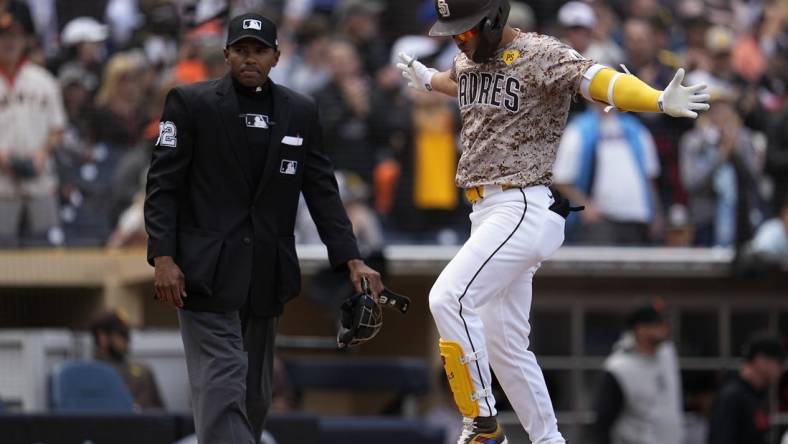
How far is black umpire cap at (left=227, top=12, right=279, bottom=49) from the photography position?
23.1 ft

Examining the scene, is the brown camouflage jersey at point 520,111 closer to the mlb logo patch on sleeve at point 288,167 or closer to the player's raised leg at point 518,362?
the player's raised leg at point 518,362

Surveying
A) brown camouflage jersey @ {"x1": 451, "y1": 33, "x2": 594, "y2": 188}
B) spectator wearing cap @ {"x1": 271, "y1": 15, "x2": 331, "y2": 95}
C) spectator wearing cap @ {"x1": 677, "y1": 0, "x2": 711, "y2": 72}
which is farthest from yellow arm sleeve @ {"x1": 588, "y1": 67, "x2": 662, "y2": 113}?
spectator wearing cap @ {"x1": 677, "y1": 0, "x2": 711, "y2": 72}

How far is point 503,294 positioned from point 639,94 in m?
1.11

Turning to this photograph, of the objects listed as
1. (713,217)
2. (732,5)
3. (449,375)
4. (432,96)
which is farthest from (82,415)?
(732,5)

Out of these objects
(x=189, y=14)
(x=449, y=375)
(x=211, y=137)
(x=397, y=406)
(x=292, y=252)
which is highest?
(x=189, y=14)

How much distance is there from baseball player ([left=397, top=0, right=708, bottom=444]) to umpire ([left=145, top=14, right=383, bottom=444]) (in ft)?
1.75

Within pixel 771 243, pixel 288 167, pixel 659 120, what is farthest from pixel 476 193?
pixel 659 120

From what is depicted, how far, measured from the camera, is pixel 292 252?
7406 mm

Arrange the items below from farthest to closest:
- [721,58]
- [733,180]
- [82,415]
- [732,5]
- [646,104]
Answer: [732,5], [721,58], [733,180], [82,415], [646,104]

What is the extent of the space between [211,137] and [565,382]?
7.61m

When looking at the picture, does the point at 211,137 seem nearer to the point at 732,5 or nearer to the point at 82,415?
the point at 82,415

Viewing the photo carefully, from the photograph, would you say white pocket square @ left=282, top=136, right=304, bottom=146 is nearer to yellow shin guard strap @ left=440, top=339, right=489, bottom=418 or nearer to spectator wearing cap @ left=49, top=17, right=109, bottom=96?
yellow shin guard strap @ left=440, top=339, right=489, bottom=418

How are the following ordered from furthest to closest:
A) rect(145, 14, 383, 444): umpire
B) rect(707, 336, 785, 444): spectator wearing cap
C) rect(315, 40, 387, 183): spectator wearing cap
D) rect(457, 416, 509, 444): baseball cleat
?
rect(315, 40, 387, 183): spectator wearing cap < rect(707, 336, 785, 444): spectator wearing cap < rect(145, 14, 383, 444): umpire < rect(457, 416, 509, 444): baseball cleat

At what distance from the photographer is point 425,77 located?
7781mm
